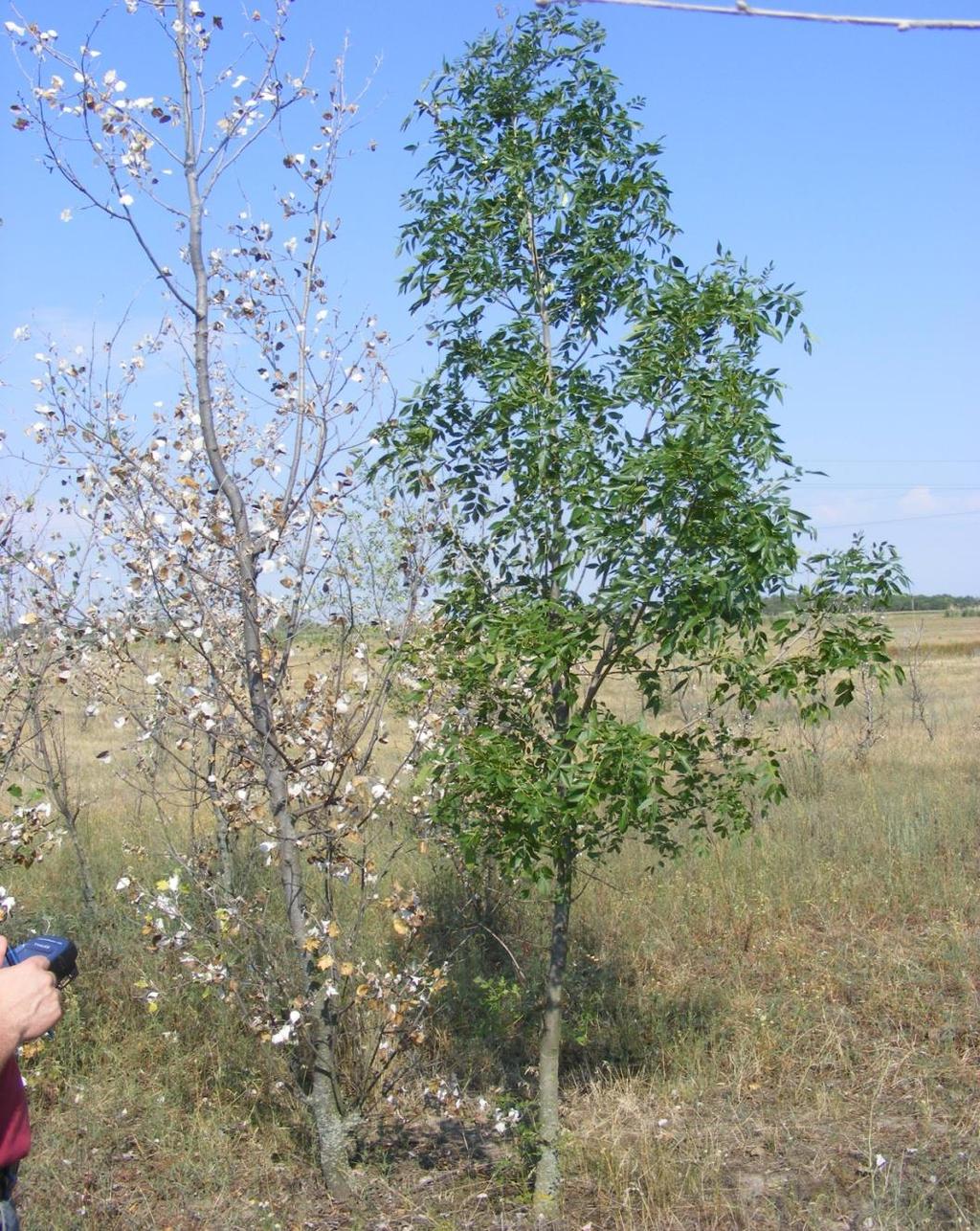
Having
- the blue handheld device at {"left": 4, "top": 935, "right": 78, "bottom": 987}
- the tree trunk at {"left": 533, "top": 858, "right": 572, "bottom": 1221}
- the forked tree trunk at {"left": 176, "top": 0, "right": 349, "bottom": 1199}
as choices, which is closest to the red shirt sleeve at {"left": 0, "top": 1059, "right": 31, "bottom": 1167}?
the blue handheld device at {"left": 4, "top": 935, "right": 78, "bottom": 987}

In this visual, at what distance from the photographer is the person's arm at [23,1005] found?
2092 mm

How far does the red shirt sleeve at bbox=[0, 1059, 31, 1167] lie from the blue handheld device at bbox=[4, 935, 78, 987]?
199mm

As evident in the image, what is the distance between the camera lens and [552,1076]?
465cm

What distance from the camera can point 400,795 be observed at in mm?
6309

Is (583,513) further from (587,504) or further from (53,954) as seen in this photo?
(53,954)

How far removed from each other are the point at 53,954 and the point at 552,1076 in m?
2.91

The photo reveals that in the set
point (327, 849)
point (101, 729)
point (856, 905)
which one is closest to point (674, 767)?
point (327, 849)

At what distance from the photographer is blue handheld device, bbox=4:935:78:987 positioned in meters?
2.31

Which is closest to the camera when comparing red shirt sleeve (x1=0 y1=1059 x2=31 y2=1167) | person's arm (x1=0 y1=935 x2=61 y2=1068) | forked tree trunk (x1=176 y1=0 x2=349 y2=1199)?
person's arm (x1=0 y1=935 x2=61 y2=1068)

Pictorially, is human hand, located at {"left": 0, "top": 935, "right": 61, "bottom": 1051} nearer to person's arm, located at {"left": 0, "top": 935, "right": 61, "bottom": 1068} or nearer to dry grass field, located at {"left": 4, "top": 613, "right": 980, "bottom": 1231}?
person's arm, located at {"left": 0, "top": 935, "right": 61, "bottom": 1068}

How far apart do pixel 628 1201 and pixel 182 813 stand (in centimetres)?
767

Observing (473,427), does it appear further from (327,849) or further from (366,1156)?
(366,1156)

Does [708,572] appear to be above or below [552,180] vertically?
below

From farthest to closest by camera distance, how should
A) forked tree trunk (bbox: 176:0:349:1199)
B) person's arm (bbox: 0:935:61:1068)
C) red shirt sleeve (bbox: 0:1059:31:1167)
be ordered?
forked tree trunk (bbox: 176:0:349:1199) → red shirt sleeve (bbox: 0:1059:31:1167) → person's arm (bbox: 0:935:61:1068)
